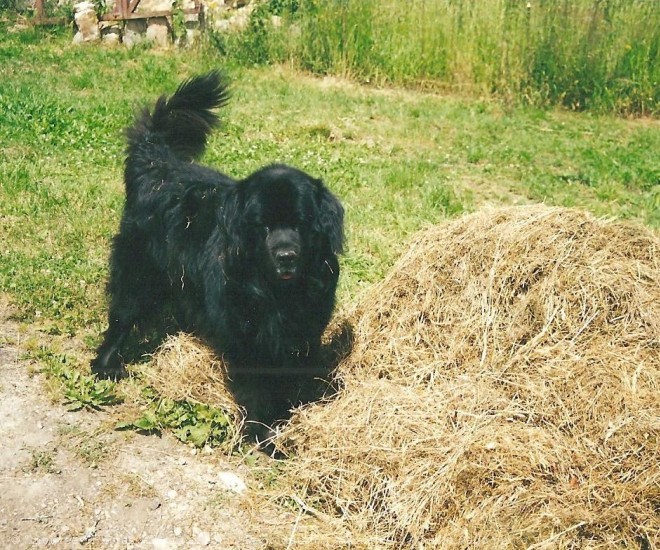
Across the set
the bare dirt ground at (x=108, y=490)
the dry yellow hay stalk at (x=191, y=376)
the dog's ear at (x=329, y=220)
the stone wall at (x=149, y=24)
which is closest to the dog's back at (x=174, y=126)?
the dry yellow hay stalk at (x=191, y=376)

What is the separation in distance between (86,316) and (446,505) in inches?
110

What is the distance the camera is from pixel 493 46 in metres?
11.2

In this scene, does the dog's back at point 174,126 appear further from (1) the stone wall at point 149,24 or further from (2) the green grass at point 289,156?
(1) the stone wall at point 149,24

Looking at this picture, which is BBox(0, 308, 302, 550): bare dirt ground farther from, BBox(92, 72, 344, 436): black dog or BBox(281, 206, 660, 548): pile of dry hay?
BBox(92, 72, 344, 436): black dog

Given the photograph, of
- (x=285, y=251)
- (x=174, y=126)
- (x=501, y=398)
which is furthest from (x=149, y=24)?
(x=501, y=398)

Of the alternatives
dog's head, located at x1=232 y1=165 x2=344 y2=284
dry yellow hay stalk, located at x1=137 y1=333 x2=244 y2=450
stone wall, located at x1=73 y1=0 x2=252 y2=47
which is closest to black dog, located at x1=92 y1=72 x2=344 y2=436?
dog's head, located at x1=232 y1=165 x2=344 y2=284

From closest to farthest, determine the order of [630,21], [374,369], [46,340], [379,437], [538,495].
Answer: [538,495] < [379,437] < [374,369] < [46,340] < [630,21]

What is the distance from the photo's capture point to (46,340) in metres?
4.80

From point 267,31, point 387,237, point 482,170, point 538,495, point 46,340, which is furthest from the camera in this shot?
point 267,31

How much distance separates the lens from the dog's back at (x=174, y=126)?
4.82 metres

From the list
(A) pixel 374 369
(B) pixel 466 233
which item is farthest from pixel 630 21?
(A) pixel 374 369

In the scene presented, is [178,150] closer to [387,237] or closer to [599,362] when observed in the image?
[387,237]

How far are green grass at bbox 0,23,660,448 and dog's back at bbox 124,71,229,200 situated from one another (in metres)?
0.67

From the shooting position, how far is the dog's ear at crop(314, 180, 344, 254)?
392 centimetres
